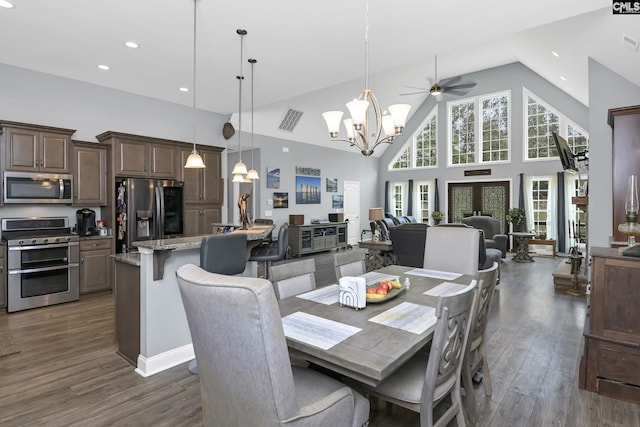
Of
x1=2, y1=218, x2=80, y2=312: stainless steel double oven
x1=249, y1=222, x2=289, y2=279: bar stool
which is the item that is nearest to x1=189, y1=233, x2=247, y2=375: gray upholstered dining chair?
Result: x1=249, y1=222, x2=289, y2=279: bar stool

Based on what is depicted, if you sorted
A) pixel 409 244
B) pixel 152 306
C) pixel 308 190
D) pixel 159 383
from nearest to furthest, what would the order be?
pixel 159 383
pixel 152 306
pixel 409 244
pixel 308 190

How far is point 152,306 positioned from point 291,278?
1.25 m

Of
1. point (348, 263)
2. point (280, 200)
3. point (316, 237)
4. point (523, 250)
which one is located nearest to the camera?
point (348, 263)

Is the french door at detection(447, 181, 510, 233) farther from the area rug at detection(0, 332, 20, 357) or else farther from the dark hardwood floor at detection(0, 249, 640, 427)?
the area rug at detection(0, 332, 20, 357)

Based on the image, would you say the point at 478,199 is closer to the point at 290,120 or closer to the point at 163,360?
the point at 290,120

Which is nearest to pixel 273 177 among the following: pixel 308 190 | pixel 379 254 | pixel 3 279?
pixel 308 190

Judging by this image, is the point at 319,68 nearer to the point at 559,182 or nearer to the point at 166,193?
the point at 166,193

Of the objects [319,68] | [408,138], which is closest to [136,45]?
[319,68]

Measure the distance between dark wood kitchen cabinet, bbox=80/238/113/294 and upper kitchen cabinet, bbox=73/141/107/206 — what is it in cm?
62

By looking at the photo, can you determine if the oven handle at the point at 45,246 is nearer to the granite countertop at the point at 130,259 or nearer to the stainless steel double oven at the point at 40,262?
the stainless steel double oven at the point at 40,262

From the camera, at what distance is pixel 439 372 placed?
1576mm

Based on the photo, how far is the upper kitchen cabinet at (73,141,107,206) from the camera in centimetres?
483

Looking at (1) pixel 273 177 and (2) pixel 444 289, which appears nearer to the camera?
(2) pixel 444 289

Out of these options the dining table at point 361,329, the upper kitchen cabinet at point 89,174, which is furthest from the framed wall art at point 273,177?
the dining table at point 361,329
